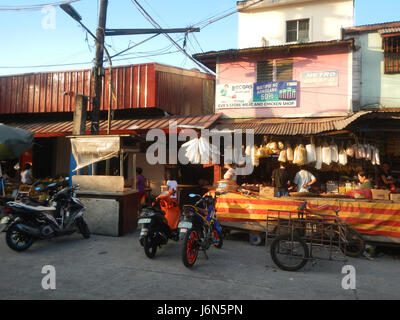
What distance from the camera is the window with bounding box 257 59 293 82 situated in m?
11.0

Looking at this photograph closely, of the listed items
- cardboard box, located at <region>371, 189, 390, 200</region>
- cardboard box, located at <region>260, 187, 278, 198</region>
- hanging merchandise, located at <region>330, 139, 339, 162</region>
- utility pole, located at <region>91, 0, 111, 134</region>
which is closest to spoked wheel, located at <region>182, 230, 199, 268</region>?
cardboard box, located at <region>260, 187, 278, 198</region>

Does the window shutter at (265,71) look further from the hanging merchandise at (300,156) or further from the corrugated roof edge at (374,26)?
the hanging merchandise at (300,156)

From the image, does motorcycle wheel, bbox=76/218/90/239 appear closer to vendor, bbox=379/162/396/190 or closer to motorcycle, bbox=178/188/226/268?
motorcycle, bbox=178/188/226/268

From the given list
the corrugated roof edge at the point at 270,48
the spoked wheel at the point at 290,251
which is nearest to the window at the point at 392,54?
the corrugated roof edge at the point at 270,48

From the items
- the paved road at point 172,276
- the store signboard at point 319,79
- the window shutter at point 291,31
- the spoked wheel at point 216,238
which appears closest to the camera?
the paved road at point 172,276

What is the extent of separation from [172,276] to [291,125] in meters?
6.66

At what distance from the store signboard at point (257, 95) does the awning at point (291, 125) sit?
0.68 m

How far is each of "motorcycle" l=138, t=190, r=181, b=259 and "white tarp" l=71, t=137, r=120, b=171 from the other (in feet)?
7.86

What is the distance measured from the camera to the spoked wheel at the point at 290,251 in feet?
17.5

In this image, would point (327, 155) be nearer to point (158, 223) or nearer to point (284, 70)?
point (284, 70)

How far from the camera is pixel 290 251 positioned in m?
5.42

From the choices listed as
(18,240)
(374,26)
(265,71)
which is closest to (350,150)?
(265,71)

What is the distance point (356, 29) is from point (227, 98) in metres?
5.09
